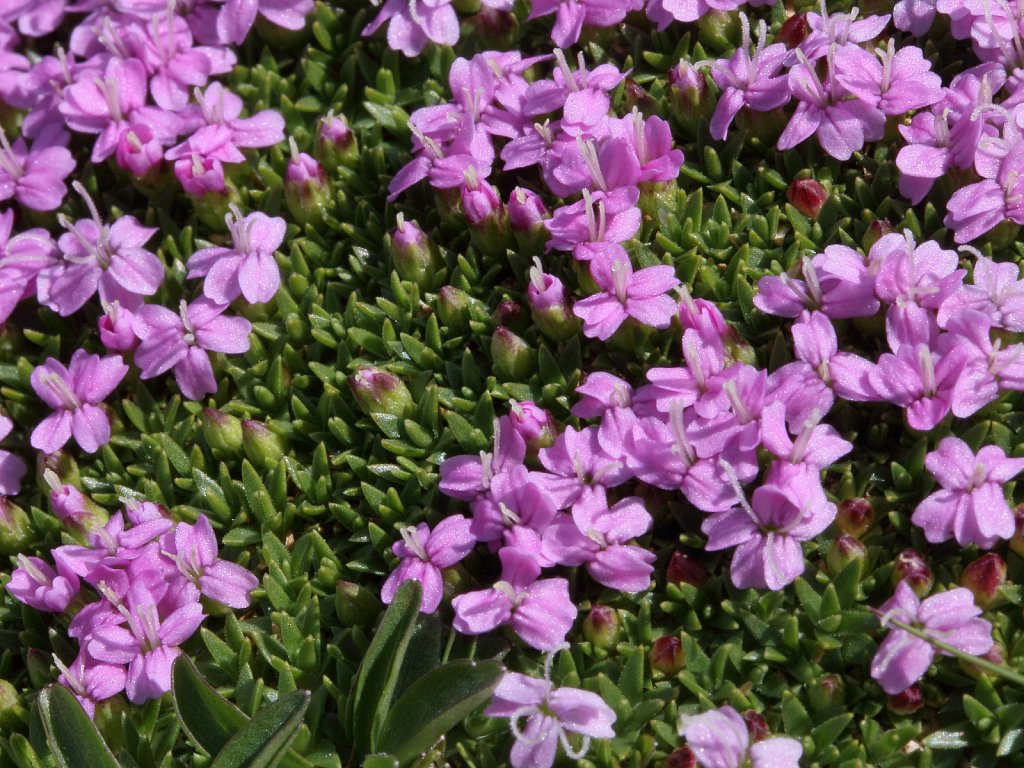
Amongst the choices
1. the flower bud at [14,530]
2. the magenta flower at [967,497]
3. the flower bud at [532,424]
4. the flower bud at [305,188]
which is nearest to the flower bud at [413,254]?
the flower bud at [305,188]

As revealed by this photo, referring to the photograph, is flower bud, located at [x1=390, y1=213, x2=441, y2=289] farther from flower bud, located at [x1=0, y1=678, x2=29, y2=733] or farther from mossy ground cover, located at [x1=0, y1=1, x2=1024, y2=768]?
flower bud, located at [x1=0, y1=678, x2=29, y2=733]

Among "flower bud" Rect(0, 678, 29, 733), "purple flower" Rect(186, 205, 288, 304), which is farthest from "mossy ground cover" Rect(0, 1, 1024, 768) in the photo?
"purple flower" Rect(186, 205, 288, 304)

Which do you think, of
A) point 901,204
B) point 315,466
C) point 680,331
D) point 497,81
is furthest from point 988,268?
point 315,466

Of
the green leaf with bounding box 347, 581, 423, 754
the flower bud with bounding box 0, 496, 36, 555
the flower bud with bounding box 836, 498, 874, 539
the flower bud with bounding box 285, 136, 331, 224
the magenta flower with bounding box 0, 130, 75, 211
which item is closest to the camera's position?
the green leaf with bounding box 347, 581, 423, 754

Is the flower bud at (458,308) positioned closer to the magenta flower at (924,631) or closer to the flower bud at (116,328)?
the flower bud at (116,328)

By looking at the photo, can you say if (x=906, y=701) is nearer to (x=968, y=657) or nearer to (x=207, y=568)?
(x=968, y=657)

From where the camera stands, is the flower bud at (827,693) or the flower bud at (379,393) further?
the flower bud at (379,393)
